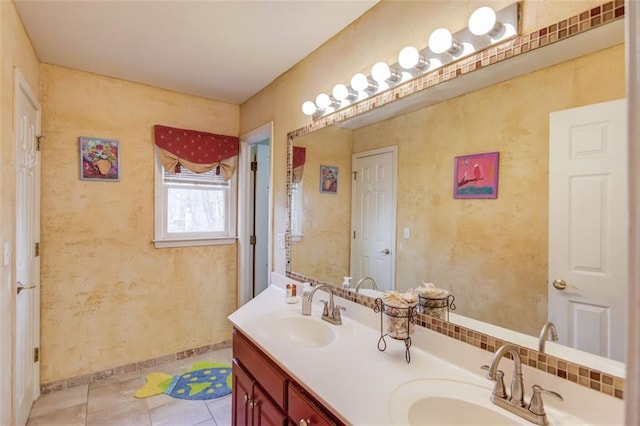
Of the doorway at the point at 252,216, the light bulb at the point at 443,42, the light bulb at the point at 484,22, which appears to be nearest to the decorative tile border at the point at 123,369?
the doorway at the point at 252,216

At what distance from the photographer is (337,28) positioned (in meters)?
1.82

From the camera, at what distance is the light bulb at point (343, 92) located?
5.67 feet

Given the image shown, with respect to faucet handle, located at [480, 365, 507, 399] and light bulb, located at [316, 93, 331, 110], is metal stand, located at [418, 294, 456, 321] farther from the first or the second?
light bulb, located at [316, 93, 331, 110]

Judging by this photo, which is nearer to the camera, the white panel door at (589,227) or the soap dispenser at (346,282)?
the white panel door at (589,227)

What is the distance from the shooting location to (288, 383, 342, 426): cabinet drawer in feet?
3.34

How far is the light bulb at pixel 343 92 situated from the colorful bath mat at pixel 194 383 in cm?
220

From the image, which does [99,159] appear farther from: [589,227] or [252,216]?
[589,227]

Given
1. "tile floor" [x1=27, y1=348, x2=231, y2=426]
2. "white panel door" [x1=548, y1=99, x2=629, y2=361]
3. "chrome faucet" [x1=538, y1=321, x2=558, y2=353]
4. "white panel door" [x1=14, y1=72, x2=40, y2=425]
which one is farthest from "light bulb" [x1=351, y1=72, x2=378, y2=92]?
"tile floor" [x1=27, y1=348, x2=231, y2=426]

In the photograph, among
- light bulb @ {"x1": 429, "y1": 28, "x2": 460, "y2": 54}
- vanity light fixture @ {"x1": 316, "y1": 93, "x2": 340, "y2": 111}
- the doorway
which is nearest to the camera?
light bulb @ {"x1": 429, "y1": 28, "x2": 460, "y2": 54}

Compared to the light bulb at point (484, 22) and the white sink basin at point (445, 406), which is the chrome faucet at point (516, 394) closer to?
the white sink basin at point (445, 406)

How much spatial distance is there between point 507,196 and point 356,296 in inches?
34.3

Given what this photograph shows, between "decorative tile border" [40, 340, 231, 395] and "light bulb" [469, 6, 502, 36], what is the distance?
123 inches

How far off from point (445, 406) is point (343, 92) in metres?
1.48

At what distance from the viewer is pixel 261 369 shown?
55.4 inches
